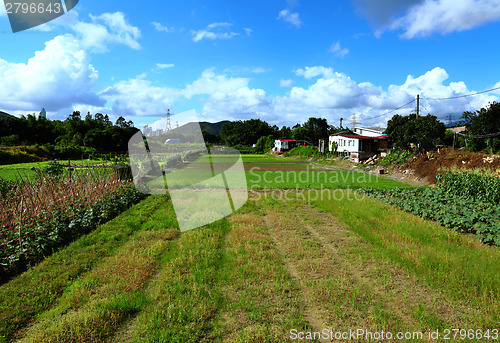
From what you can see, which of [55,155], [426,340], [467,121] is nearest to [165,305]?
[426,340]

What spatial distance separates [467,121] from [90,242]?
44767mm

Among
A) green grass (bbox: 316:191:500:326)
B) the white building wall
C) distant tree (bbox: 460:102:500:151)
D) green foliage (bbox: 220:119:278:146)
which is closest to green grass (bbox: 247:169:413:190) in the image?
green grass (bbox: 316:191:500:326)

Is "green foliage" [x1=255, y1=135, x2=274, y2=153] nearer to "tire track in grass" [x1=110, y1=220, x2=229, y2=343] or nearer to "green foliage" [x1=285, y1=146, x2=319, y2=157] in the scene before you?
"green foliage" [x1=285, y1=146, x2=319, y2=157]

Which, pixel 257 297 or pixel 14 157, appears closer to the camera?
pixel 257 297

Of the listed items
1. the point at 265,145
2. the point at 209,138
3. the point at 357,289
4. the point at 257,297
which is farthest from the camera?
the point at 209,138

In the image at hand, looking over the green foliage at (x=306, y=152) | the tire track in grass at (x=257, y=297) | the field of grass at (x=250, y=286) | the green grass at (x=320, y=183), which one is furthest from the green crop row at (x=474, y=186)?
the green foliage at (x=306, y=152)

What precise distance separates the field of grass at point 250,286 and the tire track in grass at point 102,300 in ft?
0.05

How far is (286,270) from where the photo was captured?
512cm

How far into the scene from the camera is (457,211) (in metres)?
8.68

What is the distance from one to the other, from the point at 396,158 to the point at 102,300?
25510 millimetres

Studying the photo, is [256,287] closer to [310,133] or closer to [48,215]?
[48,215]

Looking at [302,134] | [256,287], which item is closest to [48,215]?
[256,287]

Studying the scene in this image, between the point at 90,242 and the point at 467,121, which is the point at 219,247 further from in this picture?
the point at 467,121

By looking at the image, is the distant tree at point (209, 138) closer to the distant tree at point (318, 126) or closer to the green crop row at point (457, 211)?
the distant tree at point (318, 126)
